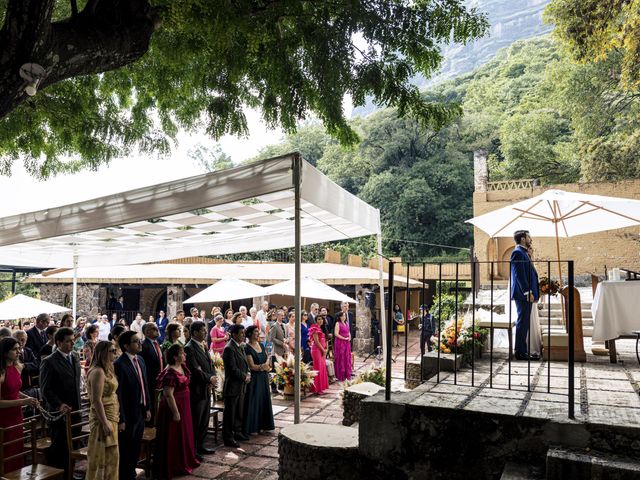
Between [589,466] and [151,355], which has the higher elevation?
[151,355]

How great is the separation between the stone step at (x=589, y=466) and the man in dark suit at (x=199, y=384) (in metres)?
3.92

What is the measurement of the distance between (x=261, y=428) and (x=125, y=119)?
4.16m

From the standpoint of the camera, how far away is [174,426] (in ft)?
16.7

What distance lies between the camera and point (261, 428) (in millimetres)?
6594

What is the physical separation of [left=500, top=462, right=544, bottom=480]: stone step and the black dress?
4003mm

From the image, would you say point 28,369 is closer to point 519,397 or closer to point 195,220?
point 195,220

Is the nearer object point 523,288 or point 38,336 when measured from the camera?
point 523,288

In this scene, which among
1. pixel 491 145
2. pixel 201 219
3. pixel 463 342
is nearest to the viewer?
pixel 463 342

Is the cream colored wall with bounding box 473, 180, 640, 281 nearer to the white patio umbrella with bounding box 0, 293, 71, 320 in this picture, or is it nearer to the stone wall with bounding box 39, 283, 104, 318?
the stone wall with bounding box 39, 283, 104, 318

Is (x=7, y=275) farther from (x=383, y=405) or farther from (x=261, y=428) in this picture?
(x=383, y=405)

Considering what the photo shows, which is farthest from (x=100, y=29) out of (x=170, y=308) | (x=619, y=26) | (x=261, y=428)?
(x=170, y=308)

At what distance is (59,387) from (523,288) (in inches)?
194

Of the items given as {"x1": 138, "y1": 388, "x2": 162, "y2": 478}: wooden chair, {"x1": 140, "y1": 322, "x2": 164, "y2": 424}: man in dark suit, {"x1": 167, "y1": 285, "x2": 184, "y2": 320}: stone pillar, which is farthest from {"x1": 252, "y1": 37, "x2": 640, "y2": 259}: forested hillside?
{"x1": 138, "y1": 388, "x2": 162, "y2": 478}: wooden chair

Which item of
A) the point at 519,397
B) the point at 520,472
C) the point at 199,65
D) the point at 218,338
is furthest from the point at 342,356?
the point at 520,472
